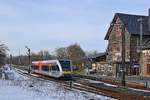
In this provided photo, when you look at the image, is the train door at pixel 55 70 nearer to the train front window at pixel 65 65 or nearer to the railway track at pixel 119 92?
the train front window at pixel 65 65

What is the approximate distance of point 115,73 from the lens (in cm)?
7406

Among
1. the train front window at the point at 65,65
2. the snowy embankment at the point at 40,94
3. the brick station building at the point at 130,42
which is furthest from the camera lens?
the brick station building at the point at 130,42

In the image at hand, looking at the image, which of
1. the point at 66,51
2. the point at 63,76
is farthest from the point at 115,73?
the point at 66,51

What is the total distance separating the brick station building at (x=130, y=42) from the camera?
7131cm

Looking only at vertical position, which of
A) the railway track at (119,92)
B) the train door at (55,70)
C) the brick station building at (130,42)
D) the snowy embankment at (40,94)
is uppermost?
the brick station building at (130,42)

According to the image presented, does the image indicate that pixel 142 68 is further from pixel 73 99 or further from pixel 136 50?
pixel 73 99

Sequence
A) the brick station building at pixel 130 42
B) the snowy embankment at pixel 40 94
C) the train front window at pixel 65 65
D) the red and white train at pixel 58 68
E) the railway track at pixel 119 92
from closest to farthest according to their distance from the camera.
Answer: the snowy embankment at pixel 40 94 → the railway track at pixel 119 92 → the red and white train at pixel 58 68 → the train front window at pixel 65 65 → the brick station building at pixel 130 42

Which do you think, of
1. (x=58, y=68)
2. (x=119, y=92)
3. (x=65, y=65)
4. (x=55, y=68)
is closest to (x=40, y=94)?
(x=119, y=92)

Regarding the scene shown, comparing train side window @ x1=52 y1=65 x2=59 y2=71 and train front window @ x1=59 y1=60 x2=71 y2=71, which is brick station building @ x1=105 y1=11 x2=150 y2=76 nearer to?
train front window @ x1=59 y1=60 x2=71 y2=71

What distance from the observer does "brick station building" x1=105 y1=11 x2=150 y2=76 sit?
71.3m

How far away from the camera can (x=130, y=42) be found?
243 ft

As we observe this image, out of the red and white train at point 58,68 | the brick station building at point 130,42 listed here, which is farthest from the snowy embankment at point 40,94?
the brick station building at point 130,42

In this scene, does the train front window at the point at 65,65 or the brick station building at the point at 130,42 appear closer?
the train front window at the point at 65,65

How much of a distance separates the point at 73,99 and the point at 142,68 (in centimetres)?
4601
